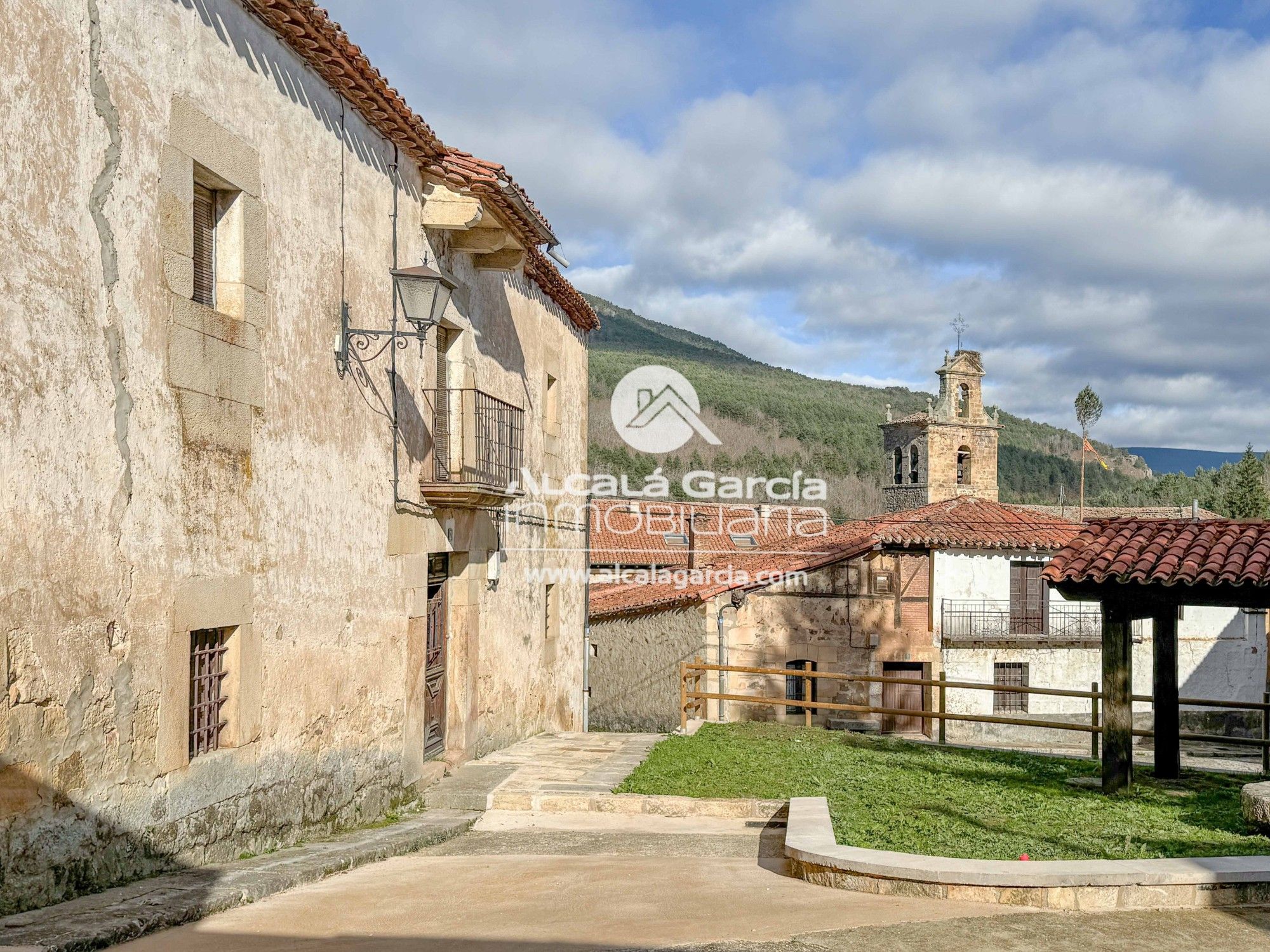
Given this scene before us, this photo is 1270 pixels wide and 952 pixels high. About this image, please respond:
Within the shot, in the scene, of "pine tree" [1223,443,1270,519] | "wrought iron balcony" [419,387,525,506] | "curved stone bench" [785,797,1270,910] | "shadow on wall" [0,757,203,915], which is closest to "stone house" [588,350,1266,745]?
"wrought iron balcony" [419,387,525,506]

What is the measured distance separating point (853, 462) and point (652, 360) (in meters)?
19.8

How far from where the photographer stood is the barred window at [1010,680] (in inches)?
950

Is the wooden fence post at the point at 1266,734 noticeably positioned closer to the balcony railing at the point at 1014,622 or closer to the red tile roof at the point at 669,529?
the balcony railing at the point at 1014,622

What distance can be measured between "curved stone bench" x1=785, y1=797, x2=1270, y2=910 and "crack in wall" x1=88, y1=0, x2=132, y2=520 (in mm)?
4454

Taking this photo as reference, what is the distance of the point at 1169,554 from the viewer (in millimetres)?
9531

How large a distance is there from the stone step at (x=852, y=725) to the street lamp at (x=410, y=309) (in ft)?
49.9

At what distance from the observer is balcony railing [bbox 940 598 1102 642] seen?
77.4 ft

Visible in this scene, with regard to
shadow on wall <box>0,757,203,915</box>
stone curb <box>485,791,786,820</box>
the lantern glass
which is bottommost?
stone curb <box>485,791,786,820</box>

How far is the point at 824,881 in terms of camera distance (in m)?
6.39

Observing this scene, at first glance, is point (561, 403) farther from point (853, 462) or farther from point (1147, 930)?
point (853, 462)

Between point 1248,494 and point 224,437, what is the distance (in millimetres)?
48990

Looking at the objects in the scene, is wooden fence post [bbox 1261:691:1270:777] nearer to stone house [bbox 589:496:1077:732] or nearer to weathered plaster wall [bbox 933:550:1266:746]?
stone house [bbox 589:496:1077:732]

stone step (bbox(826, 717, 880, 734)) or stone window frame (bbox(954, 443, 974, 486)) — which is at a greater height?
stone window frame (bbox(954, 443, 974, 486))

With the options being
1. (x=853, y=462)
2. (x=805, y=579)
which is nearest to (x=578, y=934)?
(x=805, y=579)
